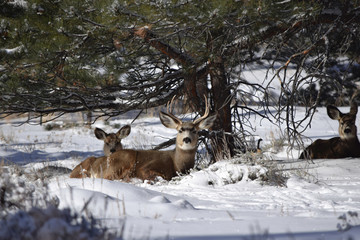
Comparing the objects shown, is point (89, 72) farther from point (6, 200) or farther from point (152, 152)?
point (6, 200)

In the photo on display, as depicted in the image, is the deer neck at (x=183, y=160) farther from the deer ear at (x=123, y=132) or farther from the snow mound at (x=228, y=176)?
the deer ear at (x=123, y=132)

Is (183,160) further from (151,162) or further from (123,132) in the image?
(123,132)

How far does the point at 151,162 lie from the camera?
26.3 feet

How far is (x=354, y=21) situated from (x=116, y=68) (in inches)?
157

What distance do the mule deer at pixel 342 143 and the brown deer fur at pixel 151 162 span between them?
299 cm

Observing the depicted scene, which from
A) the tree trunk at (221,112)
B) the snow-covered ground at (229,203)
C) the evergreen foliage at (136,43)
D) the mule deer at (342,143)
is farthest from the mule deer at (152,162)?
the mule deer at (342,143)

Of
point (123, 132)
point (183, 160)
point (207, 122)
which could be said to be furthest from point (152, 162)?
point (123, 132)

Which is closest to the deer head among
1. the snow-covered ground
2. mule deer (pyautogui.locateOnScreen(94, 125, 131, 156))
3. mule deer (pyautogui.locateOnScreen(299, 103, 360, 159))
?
mule deer (pyautogui.locateOnScreen(299, 103, 360, 159))

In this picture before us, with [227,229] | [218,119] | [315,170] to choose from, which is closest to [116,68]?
[218,119]

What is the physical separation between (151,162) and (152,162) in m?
0.02

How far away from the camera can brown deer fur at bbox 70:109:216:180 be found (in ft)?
25.9

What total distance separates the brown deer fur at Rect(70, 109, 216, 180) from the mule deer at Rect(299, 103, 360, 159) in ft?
9.80

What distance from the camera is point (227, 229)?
3250 mm

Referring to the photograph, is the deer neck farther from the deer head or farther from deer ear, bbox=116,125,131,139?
the deer head
